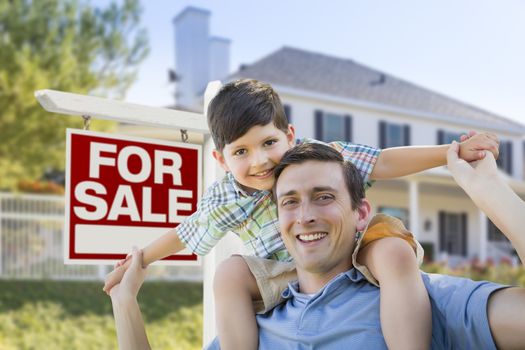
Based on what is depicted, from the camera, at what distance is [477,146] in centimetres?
184

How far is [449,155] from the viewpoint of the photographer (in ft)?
6.13

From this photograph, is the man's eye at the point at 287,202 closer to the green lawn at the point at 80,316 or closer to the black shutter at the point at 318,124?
the green lawn at the point at 80,316

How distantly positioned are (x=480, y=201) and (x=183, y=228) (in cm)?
108

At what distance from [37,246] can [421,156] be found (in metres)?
10.3

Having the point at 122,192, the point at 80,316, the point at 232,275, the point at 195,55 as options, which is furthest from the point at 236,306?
the point at 195,55

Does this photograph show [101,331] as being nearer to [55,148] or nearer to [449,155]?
[55,148]

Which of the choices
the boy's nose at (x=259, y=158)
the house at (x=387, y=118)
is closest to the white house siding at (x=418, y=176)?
the house at (x=387, y=118)

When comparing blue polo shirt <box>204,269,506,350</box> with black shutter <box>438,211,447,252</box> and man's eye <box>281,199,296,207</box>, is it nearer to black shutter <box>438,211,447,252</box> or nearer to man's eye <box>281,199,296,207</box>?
man's eye <box>281,199,296,207</box>

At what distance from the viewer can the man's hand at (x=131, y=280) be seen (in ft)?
7.61

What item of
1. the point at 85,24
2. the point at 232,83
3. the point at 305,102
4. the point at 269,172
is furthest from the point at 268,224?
the point at 305,102

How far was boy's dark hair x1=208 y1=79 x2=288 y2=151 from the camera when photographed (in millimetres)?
2084

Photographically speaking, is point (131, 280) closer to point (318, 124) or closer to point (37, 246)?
point (37, 246)

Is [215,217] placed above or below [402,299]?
above

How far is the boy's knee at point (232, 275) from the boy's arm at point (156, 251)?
0.35 m
